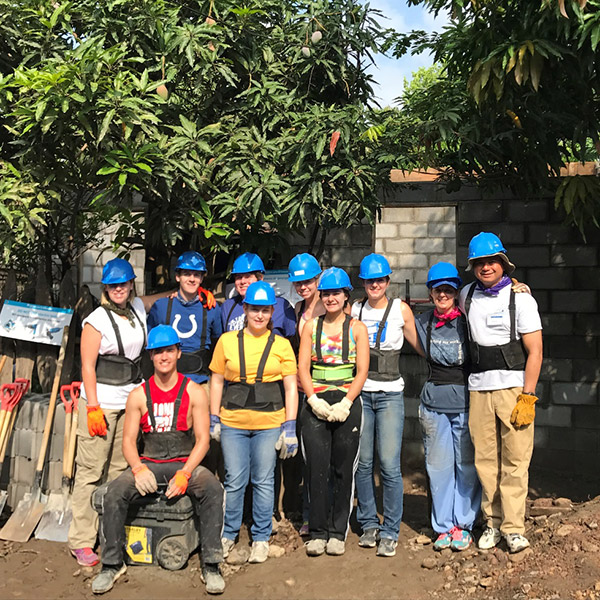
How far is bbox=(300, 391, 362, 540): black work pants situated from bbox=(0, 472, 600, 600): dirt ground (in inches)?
10.7

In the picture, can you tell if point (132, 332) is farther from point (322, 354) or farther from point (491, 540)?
point (491, 540)

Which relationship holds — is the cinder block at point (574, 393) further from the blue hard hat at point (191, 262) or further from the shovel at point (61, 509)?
the shovel at point (61, 509)

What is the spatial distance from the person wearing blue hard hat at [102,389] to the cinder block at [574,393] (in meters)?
4.71

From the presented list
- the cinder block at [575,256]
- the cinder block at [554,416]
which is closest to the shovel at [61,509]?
the cinder block at [554,416]

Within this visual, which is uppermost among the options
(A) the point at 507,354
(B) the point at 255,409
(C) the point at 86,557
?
(A) the point at 507,354

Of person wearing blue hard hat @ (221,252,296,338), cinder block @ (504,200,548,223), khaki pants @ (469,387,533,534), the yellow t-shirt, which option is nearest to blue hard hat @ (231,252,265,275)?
person wearing blue hard hat @ (221,252,296,338)

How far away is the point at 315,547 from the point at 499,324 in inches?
79.7

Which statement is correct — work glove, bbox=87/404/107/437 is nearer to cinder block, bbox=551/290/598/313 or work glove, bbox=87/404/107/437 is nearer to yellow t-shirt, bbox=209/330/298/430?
yellow t-shirt, bbox=209/330/298/430

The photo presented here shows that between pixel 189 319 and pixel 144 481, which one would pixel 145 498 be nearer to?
pixel 144 481

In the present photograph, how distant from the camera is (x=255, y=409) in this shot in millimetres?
4598

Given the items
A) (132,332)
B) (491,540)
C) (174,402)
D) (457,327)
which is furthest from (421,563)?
(132,332)

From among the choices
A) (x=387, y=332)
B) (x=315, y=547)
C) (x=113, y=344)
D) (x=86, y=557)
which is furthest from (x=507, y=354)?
(x=86, y=557)

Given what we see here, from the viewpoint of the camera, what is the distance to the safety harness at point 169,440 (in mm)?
4484

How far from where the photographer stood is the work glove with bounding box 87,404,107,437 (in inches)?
183
